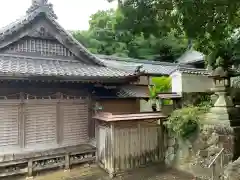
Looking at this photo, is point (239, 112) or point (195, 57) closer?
point (239, 112)

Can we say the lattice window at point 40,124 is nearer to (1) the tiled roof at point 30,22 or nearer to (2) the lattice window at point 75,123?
(2) the lattice window at point 75,123

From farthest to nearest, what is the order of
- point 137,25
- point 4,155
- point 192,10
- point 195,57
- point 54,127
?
point 195,57
point 54,127
point 4,155
point 137,25
point 192,10

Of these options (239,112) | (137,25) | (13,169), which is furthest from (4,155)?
(239,112)

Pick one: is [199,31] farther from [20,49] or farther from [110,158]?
[20,49]

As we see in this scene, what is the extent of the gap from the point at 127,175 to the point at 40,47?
620 centimetres

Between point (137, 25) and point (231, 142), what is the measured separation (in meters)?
4.38

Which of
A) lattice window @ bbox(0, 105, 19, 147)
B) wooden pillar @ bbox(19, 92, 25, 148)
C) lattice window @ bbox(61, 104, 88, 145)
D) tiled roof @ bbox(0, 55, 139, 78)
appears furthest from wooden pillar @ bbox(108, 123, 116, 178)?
lattice window @ bbox(0, 105, 19, 147)

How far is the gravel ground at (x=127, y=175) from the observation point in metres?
7.89

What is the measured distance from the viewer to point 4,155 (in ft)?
26.0

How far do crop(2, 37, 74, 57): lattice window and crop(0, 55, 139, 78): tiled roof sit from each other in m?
Result: 0.30

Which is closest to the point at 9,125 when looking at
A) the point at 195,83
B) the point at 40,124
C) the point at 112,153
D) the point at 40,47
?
the point at 40,124

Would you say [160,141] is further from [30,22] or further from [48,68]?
[30,22]

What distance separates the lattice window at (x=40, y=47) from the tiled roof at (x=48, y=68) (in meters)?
0.30

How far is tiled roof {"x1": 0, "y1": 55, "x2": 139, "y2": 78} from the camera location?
294 inches
